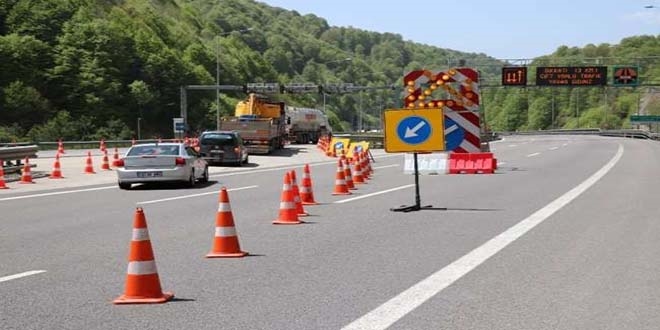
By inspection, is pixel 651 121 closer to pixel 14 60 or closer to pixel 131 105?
pixel 131 105

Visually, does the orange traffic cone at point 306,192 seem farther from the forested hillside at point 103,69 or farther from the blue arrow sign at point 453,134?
the forested hillside at point 103,69

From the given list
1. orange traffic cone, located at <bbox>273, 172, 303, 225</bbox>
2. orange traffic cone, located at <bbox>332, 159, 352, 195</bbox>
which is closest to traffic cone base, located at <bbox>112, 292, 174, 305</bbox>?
orange traffic cone, located at <bbox>273, 172, 303, 225</bbox>

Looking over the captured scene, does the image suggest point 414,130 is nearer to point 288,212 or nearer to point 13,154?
point 288,212

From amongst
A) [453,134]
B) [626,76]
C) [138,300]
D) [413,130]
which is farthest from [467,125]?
[626,76]

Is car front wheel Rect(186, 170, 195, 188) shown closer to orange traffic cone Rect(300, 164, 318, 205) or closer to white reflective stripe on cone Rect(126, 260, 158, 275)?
orange traffic cone Rect(300, 164, 318, 205)

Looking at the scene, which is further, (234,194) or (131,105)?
(131,105)

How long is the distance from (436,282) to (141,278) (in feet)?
8.91

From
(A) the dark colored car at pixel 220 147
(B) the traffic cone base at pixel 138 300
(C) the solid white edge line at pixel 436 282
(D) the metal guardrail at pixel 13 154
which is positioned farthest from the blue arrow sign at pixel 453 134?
(B) the traffic cone base at pixel 138 300

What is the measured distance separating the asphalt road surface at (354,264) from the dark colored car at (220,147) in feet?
53.4

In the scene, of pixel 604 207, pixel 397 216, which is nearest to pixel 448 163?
pixel 604 207

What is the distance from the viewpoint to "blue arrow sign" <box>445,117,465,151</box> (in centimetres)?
2634

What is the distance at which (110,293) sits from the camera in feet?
24.8

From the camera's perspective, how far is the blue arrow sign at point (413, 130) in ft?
51.2

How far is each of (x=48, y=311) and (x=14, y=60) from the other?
82539 mm
